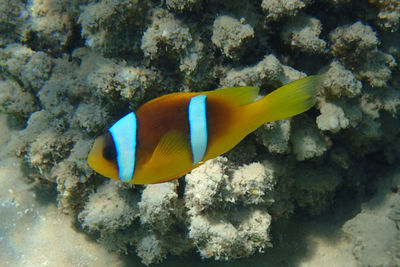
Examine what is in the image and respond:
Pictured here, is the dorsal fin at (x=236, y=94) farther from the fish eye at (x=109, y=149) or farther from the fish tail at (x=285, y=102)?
the fish eye at (x=109, y=149)

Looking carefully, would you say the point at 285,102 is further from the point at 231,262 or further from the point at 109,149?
the point at 231,262

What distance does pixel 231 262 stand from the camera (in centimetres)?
315

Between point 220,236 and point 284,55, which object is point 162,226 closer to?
point 220,236

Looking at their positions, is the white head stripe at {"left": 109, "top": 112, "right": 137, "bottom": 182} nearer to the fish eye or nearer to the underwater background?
the fish eye

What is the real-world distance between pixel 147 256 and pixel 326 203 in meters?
1.93

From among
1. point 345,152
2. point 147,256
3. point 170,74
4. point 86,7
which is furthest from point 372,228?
point 86,7

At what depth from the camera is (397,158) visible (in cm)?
340

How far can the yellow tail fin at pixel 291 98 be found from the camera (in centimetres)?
151

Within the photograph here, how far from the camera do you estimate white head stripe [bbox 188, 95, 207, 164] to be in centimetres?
150

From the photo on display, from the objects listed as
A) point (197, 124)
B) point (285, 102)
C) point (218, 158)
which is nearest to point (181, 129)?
point (197, 124)

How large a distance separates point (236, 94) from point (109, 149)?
665mm

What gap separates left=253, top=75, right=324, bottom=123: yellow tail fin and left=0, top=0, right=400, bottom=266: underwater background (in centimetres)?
92

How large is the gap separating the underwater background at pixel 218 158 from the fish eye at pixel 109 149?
107 cm

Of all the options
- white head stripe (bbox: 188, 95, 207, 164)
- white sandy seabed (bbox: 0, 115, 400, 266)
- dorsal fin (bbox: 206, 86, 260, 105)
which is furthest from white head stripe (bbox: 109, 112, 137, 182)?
white sandy seabed (bbox: 0, 115, 400, 266)
